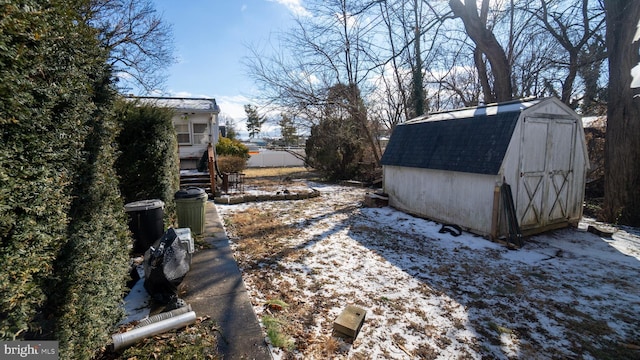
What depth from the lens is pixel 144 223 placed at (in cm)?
459

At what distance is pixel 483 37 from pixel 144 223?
1104 cm

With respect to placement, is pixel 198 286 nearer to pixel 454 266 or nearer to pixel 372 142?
pixel 454 266

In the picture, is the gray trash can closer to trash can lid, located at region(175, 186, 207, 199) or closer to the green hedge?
trash can lid, located at region(175, 186, 207, 199)

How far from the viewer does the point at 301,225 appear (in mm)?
7246

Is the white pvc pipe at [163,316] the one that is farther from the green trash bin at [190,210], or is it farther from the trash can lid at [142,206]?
the green trash bin at [190,210]

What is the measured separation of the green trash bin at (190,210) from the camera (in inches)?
225

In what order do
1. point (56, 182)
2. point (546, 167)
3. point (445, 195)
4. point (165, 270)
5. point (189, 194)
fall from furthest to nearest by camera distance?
1. point (445, 195)
2. point (546, 167)
3. point (189, 194)
4. point (165, 270)
5. point (56, 182)

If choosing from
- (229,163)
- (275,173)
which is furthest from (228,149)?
(275,173)

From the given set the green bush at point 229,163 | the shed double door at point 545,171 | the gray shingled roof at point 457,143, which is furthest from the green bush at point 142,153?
the green bush at point 229,163

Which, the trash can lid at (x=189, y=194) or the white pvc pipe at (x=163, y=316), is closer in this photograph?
the white pvc pipe at (x=163, y=316)

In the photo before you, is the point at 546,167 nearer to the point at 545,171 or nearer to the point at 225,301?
the point at 545,171

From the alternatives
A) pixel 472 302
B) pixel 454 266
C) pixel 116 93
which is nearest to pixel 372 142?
pixel 454 266

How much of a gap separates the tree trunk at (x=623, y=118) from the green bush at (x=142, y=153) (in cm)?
1137

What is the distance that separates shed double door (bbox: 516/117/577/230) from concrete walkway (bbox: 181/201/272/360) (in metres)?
6.06
